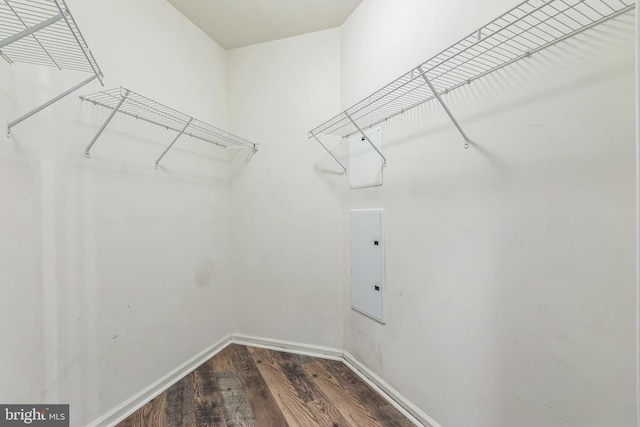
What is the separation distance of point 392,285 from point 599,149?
1103mm

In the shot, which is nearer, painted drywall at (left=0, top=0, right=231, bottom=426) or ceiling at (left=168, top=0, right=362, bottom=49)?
painted drywall at (left=0, top=0, right=231, bottom=426)

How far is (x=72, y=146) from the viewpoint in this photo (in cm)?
134

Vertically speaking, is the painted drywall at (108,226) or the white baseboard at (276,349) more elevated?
the painted drywall at (108,226)

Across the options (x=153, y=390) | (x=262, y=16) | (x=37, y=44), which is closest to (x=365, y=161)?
(x=262, y=16)

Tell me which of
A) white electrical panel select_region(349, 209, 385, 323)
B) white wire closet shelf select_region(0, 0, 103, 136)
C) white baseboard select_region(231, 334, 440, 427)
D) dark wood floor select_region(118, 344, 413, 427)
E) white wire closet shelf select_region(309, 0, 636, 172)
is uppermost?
white wire closet shelf select_region(0, 0, 103, 136)

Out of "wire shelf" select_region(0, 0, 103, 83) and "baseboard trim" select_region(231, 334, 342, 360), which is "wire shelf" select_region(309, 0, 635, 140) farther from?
"baseboard trim" select_region(231, 334, 342, 360)

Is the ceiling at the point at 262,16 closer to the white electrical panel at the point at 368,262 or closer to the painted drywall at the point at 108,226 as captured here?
the painted drywall at the point at 108,226

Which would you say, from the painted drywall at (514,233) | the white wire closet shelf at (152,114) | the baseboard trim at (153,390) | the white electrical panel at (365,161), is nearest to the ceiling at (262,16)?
the painted drywall at (514,233)

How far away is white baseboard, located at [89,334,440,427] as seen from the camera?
1.46 metres

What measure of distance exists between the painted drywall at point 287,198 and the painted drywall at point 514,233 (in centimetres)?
57

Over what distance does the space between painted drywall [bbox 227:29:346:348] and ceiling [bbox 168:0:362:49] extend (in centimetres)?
10

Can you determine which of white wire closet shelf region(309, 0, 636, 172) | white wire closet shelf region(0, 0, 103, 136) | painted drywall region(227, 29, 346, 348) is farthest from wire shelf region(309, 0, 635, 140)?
white wire closet shelf region(0, 0, 103, 136)

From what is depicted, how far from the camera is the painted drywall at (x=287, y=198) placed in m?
2.12

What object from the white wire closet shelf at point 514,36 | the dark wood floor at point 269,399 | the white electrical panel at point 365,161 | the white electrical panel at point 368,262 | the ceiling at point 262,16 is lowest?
the dark wood floor at point 269,399
